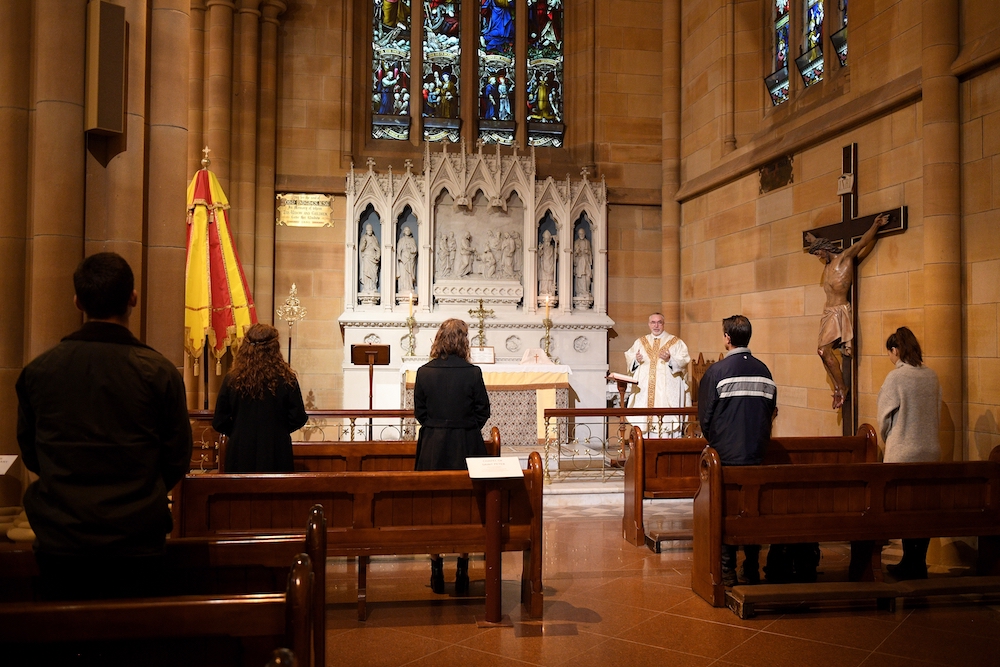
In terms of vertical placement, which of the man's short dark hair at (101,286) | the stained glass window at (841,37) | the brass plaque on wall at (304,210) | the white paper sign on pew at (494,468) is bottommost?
the white paper sign on pew at (494,468)

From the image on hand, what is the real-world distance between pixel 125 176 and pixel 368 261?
6984 millimetres

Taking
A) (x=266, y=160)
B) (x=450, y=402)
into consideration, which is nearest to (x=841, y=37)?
(x=450, y=402)

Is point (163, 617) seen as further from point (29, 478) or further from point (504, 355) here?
point (504, 355)

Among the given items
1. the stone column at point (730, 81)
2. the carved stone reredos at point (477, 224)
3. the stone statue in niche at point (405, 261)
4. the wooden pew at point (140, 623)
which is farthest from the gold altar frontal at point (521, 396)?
the wooden pew at point (140, 623)

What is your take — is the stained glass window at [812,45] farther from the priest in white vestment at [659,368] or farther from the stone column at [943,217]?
the priest in white vestment at [659,368]

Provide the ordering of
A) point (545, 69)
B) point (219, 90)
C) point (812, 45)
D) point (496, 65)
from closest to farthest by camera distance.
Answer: point (812, 45)
point (219, 90)
point (496, 65)
point (545, 69)

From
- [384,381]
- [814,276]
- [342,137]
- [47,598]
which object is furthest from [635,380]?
[47,598]

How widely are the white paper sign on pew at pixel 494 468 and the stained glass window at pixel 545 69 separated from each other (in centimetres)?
966

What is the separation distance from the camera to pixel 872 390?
7.69m

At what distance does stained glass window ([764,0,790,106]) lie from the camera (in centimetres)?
1042

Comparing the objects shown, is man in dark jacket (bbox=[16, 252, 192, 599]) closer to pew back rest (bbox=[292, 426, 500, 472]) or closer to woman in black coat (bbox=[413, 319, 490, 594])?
woman in black coat (bbox=[413, 319, 490, 594])

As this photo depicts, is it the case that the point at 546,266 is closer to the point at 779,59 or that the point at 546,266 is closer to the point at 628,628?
the point at 779,59

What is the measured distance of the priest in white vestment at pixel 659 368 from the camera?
9406mm

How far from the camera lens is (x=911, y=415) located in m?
5.40
